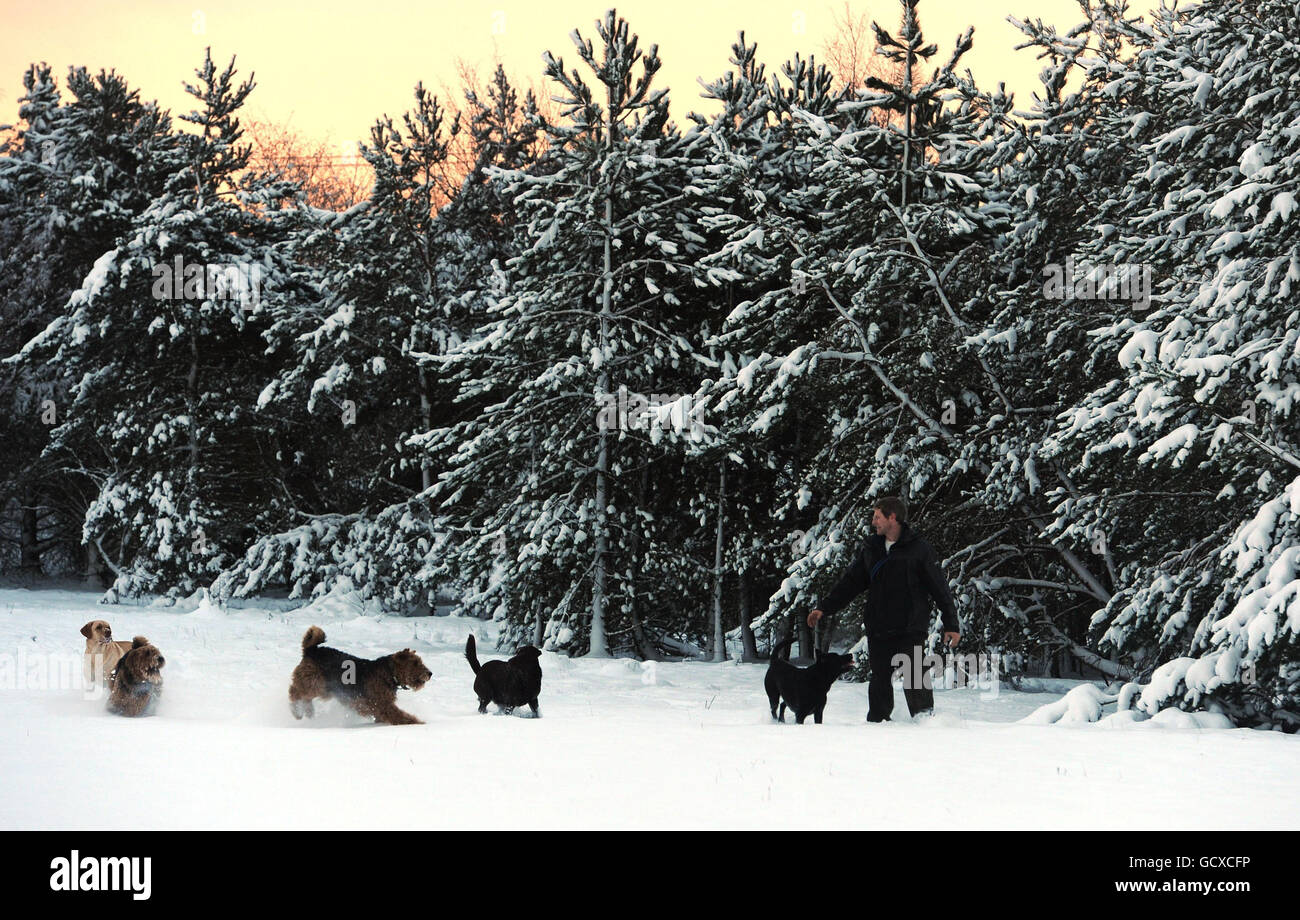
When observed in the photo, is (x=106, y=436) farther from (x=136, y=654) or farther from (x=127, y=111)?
(x=136, y=654)

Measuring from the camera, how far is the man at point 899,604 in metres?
9.34

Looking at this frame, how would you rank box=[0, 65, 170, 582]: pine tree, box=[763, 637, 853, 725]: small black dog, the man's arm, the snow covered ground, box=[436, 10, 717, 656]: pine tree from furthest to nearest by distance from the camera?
1. box=[0, 65, 170, 582]: pine tree
2. box=[436, 10, 717, 656]: pine tree
3. box=[763, 637, 853, 725]: small black dog
4. the man's arm
5. the snow covered ground

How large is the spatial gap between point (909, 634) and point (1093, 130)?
30.5 feet

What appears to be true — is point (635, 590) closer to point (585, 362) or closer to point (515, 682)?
point (585, 362)

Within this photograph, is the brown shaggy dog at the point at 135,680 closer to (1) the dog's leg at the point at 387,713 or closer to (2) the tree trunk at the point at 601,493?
(1) the dog's leg at the point at 387,713

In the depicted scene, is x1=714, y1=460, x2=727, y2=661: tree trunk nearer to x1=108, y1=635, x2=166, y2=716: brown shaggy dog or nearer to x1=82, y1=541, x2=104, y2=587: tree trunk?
x1=108, y1=635, x2=166, y2=716: brown shaggy dog

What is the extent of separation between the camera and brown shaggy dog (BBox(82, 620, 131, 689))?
10.4 metres

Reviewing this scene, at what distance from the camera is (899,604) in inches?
369

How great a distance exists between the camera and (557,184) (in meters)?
19.1

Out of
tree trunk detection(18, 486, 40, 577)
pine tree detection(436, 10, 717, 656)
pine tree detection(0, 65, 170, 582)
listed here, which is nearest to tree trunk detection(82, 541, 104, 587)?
pine tree detection(0, 65, 170, 582)

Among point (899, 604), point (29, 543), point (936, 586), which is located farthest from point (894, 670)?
point (29, 543)

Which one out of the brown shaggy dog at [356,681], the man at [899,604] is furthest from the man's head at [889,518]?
the brown shaggy dog at [356,681]

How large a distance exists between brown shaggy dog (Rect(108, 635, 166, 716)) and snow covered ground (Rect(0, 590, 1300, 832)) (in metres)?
0.18

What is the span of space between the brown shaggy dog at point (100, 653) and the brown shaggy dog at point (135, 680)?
1.72ft
